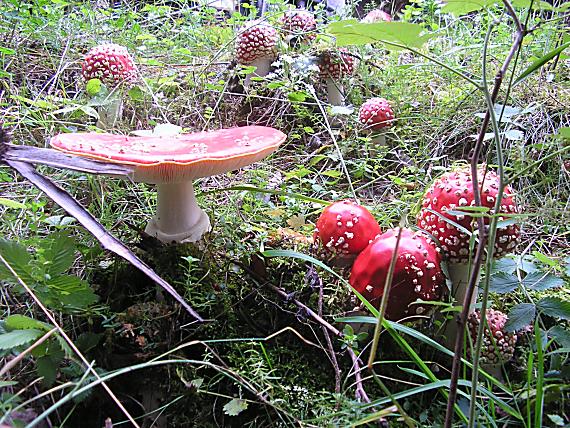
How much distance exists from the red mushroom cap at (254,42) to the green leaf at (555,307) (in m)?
3.07

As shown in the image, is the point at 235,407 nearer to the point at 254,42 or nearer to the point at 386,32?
the point at 386,32

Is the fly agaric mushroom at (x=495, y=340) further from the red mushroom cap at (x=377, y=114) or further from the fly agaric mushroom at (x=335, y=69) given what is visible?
the fly agaric mushroom at (x=335, y=69)

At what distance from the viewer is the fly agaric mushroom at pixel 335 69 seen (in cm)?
381

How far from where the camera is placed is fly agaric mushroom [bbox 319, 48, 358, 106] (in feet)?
12.5

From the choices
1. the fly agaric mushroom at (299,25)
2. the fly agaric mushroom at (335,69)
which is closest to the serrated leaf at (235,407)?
the fly agaric mushroom at (335,69)

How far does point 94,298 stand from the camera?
1.41 m

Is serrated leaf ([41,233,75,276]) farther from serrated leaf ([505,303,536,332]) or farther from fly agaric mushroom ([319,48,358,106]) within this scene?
fly agaric mushroom ([319,48,358,106])

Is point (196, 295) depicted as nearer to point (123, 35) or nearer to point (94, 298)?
point (94, 298)

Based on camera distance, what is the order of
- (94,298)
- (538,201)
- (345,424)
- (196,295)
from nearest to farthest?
(345,424), (94,298), (196,295), (538,201)

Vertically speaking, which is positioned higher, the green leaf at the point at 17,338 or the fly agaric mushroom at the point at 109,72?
the fly agaric mushroom at the point at 109,72

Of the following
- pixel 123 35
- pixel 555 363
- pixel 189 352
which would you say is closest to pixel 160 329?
pixel 189 352

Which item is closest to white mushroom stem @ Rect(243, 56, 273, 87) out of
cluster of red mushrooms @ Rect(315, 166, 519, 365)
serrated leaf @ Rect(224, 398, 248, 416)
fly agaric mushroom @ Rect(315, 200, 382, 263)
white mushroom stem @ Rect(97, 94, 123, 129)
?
white mushroom stem @ Rect(97, 94, 123, 129)

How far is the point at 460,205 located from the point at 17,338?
1.34 meters

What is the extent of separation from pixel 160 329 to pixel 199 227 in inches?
20.0
